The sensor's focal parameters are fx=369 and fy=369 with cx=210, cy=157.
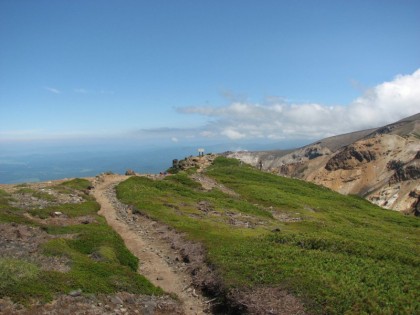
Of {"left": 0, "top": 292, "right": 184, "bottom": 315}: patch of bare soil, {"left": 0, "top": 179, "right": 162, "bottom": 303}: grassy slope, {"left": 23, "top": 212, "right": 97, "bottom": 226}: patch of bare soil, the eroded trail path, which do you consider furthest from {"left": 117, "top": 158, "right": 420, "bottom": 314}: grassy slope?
{"left": 23, "top": 212, "right": 97, "bottom": 226}: patch of bare soil

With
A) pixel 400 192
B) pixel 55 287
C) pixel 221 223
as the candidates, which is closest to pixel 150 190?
pixel 221 223

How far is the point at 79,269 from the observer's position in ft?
83.9

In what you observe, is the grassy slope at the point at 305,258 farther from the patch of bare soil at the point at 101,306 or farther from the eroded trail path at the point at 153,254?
the patch of bare soil at the point at 101,306

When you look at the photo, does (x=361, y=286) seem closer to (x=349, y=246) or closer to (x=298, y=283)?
(x=298, y=283)

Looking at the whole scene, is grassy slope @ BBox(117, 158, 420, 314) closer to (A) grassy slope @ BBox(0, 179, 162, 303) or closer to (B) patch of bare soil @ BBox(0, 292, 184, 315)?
(B) patch of bare soil @ BBox(0, 292, 184, 315)

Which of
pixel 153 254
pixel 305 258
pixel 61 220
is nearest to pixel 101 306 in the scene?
pixel 153 254

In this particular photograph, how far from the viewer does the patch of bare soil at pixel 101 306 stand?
19469 mm

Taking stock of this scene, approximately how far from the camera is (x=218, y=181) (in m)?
89.2

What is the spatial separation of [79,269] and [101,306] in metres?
4.95

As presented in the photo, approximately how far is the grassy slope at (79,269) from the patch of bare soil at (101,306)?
23.7 inches

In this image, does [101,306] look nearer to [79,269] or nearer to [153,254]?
[79,269]

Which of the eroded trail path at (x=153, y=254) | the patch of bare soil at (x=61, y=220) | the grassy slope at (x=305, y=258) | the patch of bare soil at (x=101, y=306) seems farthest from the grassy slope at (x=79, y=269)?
the grassy slope at (x=305, y=258)

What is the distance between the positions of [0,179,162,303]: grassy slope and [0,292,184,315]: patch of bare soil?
1.98 ft

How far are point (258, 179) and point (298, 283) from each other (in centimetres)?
7713
